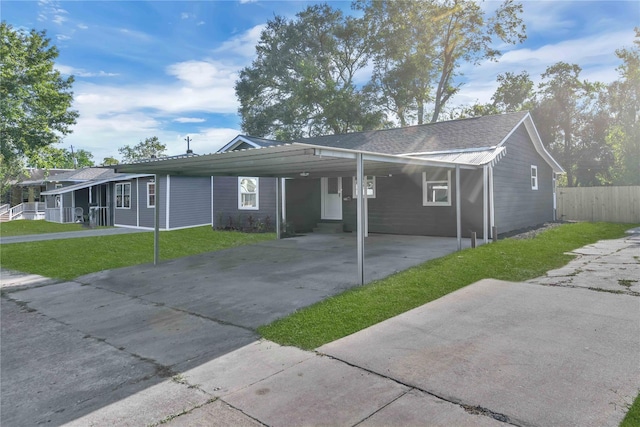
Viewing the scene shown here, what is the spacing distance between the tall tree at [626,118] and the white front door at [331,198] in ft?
62.7

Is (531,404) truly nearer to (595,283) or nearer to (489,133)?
(595,283)

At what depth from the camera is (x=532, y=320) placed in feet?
14.5

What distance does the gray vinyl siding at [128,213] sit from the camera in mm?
19328

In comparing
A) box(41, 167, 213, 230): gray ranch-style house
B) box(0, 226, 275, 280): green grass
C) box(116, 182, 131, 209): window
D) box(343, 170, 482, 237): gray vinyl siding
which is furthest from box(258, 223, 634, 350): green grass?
box(116, 182, 131, 209): window

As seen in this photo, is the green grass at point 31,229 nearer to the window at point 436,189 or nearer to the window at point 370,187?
the window at point 370,187

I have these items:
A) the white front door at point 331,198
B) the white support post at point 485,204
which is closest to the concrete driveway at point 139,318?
the white support post at point 485,204

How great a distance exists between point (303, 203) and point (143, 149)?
48093 mm

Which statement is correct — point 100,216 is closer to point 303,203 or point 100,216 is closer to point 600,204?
point 303,203

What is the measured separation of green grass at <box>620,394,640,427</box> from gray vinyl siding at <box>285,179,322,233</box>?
12406 millimetres

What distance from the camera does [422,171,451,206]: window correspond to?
40.9 ft

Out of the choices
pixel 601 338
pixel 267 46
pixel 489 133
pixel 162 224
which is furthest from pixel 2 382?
pixel 267 46

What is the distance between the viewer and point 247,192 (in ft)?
54.4

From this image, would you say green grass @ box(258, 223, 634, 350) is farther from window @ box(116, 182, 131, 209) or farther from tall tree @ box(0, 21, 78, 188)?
tall tree @ box(0, 21, 78, 188)

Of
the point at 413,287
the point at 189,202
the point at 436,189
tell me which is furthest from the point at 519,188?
the point at 189,202
